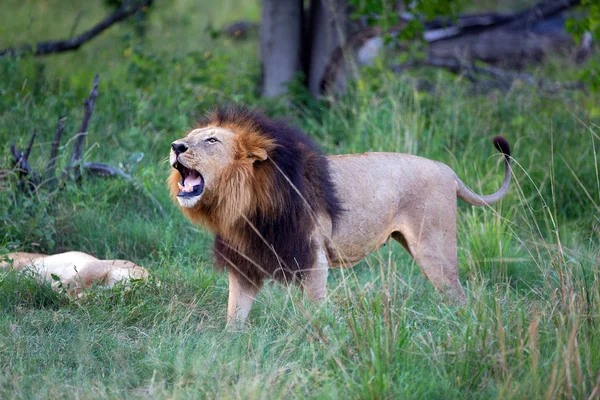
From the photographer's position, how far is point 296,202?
3693mm

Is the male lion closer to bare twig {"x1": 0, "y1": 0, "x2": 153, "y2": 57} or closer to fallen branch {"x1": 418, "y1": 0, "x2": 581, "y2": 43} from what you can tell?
bare twig {"x1": 0, "y1": 0, "x2": 153, "y2": 57}

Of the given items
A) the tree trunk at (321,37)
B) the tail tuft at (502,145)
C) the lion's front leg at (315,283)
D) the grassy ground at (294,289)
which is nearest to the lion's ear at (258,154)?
the lion's front leg at (315,283)

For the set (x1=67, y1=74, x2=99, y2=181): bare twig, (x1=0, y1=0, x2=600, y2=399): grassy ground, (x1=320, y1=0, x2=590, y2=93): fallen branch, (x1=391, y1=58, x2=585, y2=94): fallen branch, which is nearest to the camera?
(x1=0, y1=0, x2=600, y2=399): grassy ground

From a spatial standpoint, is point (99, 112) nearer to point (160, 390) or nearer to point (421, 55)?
point (421, 55)

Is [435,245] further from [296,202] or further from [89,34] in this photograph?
[89,34]

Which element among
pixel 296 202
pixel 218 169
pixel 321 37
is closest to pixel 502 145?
pixel 296 202

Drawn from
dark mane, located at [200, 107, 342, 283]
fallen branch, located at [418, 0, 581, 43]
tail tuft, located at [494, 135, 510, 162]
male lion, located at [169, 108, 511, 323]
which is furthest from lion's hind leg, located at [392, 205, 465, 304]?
fallen branch, located at [418, 0, 581, 43]

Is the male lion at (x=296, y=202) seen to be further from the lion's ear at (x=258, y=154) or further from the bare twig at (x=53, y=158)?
the bare twig at (x=53, y=158)

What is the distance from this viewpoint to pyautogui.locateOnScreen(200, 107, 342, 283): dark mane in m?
3.64

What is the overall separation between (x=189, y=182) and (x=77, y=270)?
103cm

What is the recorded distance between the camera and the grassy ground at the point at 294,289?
295 cm

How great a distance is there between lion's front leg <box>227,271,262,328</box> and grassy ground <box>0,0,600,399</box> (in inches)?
3.9

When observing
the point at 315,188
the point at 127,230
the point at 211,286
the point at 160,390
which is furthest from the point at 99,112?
the point at 160,390

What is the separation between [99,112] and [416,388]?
4.40 m
